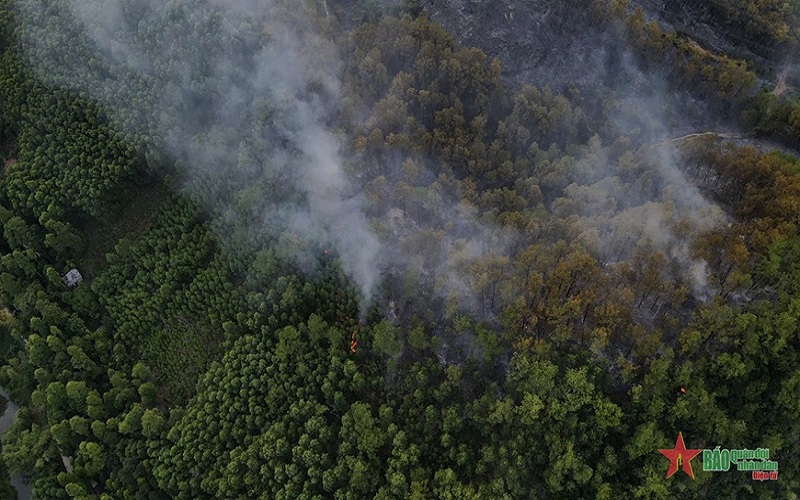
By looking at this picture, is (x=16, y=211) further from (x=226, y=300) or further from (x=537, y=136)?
(x=537, y=136)

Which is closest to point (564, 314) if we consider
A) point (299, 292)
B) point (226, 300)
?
point (299, 292)

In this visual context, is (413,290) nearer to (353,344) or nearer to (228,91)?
(353,344)

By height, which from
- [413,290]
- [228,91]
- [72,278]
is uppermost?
[228,91]

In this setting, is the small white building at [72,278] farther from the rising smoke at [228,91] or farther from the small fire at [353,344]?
the small fire at [353,344]

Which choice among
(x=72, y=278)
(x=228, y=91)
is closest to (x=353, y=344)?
(x=228, y=91)

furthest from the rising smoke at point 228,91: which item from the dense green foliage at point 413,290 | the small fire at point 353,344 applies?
the small fire at point 353,344
